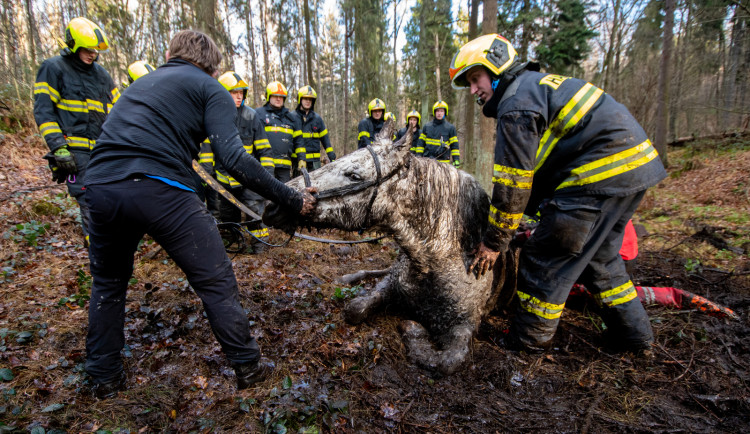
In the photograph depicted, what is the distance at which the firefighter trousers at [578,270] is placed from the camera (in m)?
2.47

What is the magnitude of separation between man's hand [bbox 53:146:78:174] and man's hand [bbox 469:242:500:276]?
14.7ft

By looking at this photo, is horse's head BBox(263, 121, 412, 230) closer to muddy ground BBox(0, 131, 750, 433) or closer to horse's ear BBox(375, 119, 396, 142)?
horse's ear BBox(375, 119, 396, 142)

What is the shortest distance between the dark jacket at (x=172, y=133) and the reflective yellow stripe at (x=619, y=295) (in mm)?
2562

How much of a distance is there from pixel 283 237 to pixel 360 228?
408 centimetres

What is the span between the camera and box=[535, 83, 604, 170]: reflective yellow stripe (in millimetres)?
2463

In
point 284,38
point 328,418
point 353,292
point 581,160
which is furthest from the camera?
point 284,38

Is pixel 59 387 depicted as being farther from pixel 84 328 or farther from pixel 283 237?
pixel 283 237

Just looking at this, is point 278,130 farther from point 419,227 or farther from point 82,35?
point 419,227

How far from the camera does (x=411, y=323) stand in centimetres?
290

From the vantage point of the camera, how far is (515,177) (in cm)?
241

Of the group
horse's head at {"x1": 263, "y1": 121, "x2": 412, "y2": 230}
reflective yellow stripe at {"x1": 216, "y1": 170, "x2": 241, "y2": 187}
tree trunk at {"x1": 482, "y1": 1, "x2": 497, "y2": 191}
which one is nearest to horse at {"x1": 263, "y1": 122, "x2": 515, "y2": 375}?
horse's head at {"x1": 263, "y1": 121, "x2": 412, "y2": 230}

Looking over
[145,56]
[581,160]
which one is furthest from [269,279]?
[145,56]

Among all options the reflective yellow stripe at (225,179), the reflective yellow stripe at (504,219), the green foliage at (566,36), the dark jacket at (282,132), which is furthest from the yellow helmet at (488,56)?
the green foliage at (566,36)

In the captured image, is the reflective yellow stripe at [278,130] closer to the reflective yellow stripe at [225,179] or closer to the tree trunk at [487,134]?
the reflective yellow stripe at [225,179]
